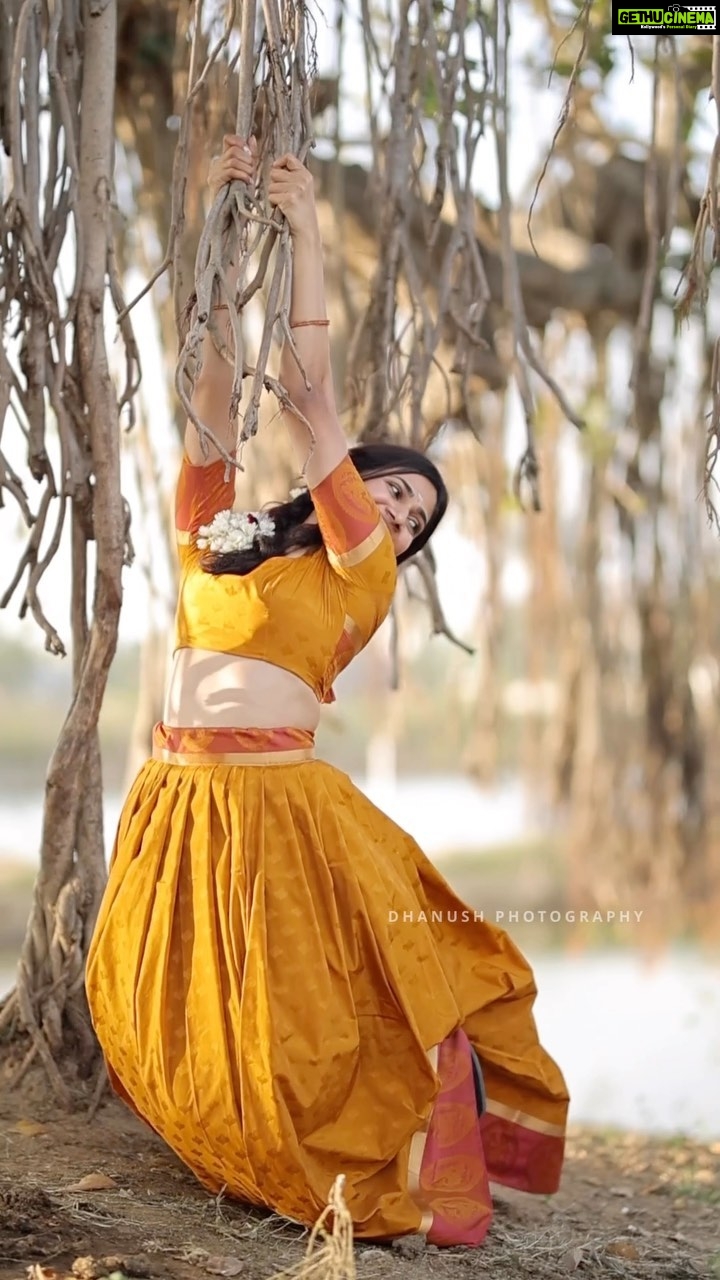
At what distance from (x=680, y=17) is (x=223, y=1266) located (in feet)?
6.08

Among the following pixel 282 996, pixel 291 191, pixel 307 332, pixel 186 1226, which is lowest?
pixel 186 1226

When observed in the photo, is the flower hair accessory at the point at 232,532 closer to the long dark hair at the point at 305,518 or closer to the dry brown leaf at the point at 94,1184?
the long dark hair at the point at 305,518

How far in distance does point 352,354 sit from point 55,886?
2.99ft

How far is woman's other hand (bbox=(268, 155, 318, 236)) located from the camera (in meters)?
1.49

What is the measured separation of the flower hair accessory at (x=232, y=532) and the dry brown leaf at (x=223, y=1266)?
77cm

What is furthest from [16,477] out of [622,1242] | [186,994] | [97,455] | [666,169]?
[666,169]

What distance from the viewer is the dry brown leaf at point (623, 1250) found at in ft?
5.79

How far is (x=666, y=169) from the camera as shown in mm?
3619

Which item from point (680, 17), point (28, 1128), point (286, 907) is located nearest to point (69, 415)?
point (286, 907)

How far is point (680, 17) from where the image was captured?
7.17 ft

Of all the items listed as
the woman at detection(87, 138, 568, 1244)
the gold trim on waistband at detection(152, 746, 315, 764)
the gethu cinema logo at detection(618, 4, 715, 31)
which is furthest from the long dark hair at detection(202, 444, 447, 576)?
the gethu cinema logo at detection(618, 4, 715, 31)

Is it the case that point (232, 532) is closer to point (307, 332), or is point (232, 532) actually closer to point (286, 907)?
point (307, 332)

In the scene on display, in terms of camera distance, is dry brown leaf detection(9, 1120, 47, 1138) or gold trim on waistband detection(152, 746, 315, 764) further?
dry brown leaf detection(9, 1120, 47, 1138)

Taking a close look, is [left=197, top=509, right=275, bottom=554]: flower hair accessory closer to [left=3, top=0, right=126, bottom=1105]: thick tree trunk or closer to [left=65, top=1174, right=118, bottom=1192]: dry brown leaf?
[left=3, top=0, right=126, bottom=1105]: thick tree trunk
